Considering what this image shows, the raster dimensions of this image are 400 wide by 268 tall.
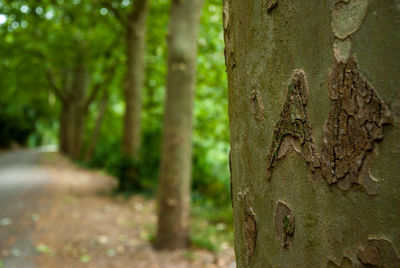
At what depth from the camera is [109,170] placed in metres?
9.70

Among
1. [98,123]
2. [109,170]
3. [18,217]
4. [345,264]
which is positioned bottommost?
[18,217]

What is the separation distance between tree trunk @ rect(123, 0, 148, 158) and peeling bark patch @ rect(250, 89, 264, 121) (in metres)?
8.94

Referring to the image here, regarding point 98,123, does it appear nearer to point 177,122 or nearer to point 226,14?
point 177,122

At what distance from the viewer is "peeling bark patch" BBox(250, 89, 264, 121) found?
799mm

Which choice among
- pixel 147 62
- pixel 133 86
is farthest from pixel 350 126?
pixel 147 62

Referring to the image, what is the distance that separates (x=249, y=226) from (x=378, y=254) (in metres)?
0.32

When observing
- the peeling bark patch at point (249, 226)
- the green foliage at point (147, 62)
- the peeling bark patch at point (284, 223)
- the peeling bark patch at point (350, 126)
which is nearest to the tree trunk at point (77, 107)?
the green foliage at point (147, 62)

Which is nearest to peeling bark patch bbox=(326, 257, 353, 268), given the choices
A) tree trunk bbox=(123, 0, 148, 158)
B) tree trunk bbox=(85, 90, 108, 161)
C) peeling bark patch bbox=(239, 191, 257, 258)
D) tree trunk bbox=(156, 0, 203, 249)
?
peeling bark patch bbox=(239, 191, 257, 258)

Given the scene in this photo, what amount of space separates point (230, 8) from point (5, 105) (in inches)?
1363

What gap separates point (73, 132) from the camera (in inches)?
802

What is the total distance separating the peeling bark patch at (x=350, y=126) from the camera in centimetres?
60

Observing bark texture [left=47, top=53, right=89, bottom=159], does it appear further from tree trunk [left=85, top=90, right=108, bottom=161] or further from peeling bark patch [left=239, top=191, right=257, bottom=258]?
peeling bark patch [left=239, top=191, right=257, bottom=258]

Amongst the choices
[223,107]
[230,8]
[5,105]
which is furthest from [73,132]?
[230,8]

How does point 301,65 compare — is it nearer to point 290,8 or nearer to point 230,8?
point 290,8
